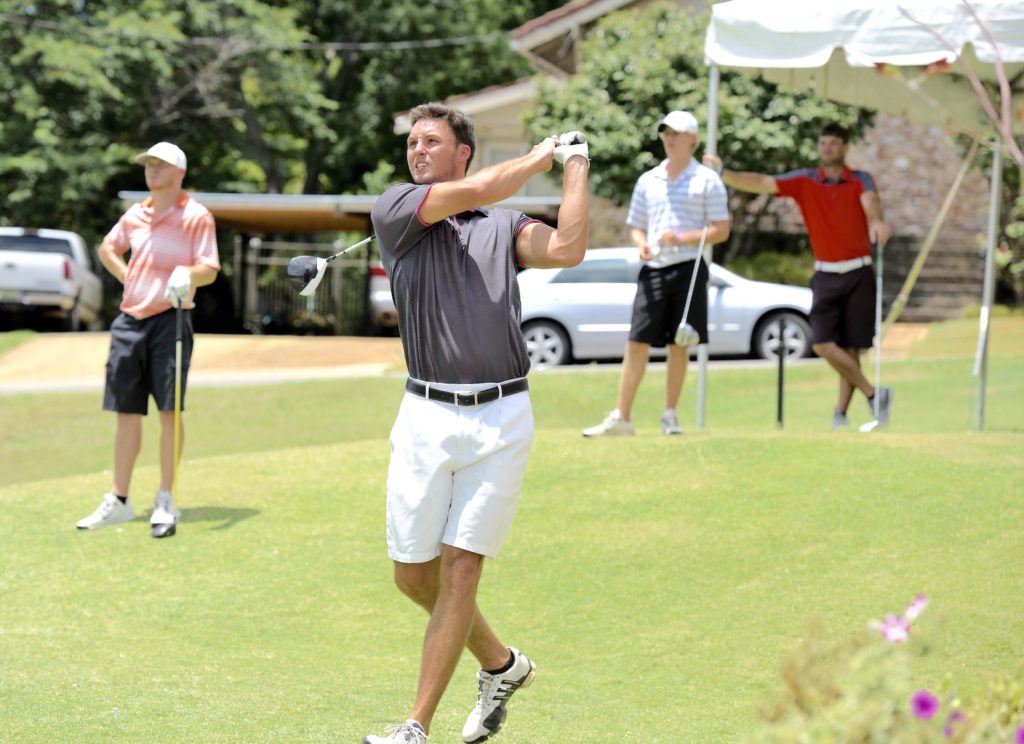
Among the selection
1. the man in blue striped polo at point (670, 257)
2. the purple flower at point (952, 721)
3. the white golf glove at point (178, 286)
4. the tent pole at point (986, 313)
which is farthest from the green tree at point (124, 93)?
the purple flower at point (952, 721)

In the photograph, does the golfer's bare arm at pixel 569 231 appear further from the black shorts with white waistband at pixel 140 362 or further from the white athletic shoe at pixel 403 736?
the black shorts with white waistband at pixel 140 362

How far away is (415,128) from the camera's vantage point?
15.8 feet

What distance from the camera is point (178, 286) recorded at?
25.9ft

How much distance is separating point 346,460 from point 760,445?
2593mm

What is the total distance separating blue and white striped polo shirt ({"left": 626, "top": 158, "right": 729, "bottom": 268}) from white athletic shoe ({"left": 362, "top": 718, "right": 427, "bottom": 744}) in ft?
17.6

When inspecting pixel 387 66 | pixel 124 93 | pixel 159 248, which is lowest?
pixel 159 248

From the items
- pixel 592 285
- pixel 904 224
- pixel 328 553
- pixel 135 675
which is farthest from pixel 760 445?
pixel 904 224

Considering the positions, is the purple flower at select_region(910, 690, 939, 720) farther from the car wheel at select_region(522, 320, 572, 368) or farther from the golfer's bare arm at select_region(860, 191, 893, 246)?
the car wheel at select_region(522, 320, 572, 368)

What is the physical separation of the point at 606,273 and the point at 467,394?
44.9 ft

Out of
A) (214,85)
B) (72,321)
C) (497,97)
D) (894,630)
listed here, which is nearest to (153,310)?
(894,630)

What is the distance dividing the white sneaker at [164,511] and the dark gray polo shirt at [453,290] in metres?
3.70

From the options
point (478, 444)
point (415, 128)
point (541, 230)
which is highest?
point (415, 128)

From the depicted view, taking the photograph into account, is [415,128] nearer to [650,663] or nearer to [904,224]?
[650,663]

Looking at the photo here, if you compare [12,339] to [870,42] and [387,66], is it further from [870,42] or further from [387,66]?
[387,66]
